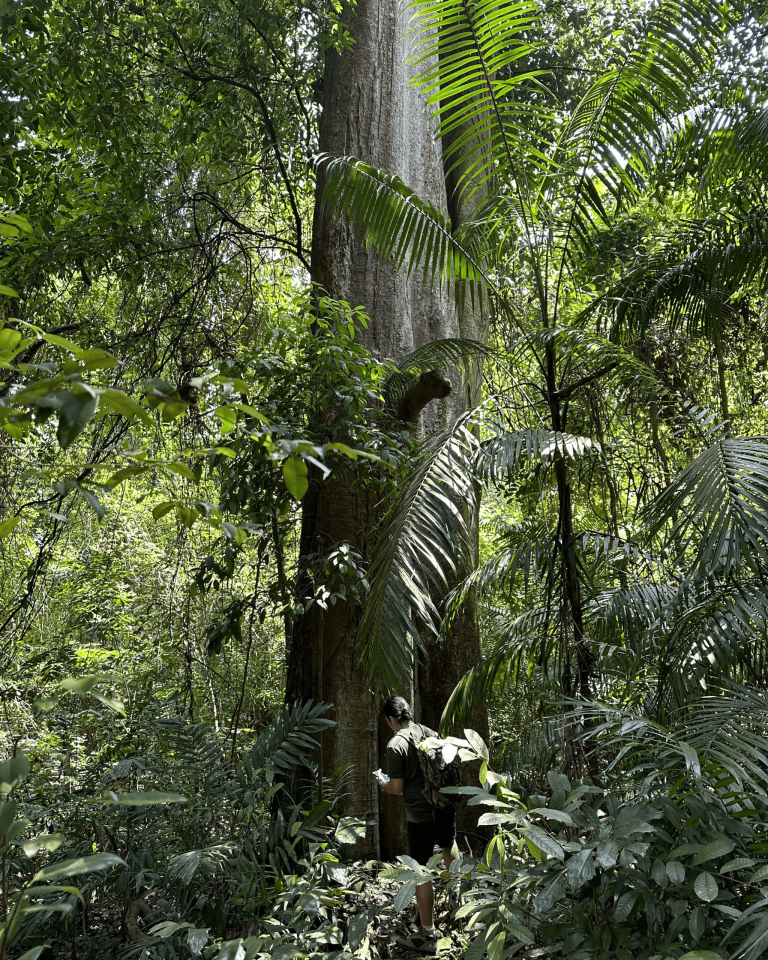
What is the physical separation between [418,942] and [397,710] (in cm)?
101

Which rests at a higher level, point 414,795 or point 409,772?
point 409,772

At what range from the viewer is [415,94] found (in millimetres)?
5305

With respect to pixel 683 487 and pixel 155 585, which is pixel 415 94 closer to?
pixel 683 487

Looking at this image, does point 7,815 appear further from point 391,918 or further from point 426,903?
point 391,918

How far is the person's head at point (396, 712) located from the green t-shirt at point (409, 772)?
0.32 feet

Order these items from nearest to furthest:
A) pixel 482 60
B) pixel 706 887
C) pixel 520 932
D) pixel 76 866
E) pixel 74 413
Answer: pixel 74 413
pixel 76 866
pixel 706 887
pixel 520 932
pixel 482 60

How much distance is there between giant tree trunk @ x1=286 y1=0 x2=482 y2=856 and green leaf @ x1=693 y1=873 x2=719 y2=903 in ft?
6.21

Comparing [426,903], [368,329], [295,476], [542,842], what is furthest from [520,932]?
[368,329]

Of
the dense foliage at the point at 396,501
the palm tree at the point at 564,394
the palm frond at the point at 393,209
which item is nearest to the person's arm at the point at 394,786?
the dense foliage at the point at 396,501

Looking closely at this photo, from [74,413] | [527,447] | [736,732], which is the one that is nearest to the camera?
[74,413]

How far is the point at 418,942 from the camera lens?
335cm

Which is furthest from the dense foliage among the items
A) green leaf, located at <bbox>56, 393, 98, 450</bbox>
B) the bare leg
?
the bare leg

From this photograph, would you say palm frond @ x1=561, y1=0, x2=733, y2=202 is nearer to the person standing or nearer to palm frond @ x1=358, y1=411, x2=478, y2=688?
palm frond @ x1=358, y1=411, x2=478, y2=688

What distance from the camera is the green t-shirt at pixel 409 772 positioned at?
3623 mm
